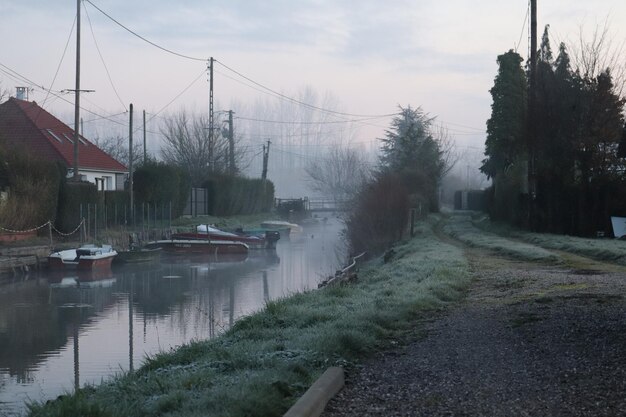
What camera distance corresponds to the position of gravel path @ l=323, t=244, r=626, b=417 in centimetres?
746

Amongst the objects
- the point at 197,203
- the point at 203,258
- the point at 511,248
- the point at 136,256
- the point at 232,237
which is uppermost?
the point at 197,203

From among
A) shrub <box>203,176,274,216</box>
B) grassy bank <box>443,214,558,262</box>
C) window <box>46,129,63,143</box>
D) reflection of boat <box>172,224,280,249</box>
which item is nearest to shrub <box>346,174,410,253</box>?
grassy bank <box>443,214,558,262</box>

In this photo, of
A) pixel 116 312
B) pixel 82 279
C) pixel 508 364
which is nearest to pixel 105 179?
pixel 82 279

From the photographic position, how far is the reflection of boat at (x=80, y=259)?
112 ft

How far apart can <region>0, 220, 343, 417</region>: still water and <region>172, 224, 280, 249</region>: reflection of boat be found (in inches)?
99.4

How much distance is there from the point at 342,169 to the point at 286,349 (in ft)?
314

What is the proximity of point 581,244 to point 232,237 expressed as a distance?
2472 cm

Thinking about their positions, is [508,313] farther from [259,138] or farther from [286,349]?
[259,138]

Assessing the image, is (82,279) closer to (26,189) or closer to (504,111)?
(26,189)

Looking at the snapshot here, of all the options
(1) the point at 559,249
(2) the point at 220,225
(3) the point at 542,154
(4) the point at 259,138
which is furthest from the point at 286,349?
(4) the point at 259,138

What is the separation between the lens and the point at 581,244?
27.2m

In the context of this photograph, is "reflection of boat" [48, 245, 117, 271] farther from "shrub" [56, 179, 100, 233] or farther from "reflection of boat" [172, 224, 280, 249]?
"reflection of boat" [172, 224, 280, 249]

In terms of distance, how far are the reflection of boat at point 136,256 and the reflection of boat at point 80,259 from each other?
2.30 m

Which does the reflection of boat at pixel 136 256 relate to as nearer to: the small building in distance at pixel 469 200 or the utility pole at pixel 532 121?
the utility pole at pixel 532 121
